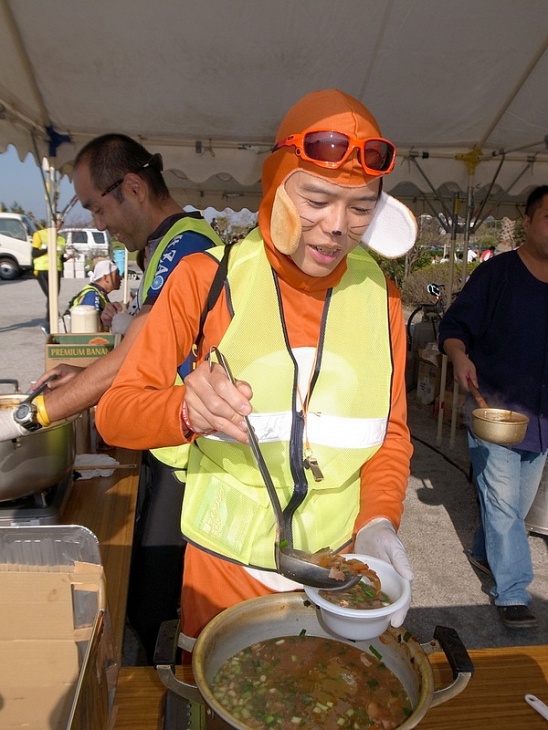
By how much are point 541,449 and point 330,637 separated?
8.30ft

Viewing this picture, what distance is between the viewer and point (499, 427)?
2959 mm

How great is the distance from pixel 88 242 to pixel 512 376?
29005mm

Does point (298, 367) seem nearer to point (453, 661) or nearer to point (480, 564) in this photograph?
point (453, 661)

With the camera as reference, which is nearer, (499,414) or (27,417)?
(27,417)

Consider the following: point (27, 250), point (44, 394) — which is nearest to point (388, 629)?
point (44, 394)

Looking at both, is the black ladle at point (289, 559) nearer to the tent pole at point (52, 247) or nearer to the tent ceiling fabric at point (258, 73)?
the tent ceiling fabric at point (258, 73)

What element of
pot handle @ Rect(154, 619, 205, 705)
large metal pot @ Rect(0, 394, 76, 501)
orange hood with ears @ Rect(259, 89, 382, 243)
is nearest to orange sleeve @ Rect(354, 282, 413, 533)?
orange hood with ears @ Rect(259, 89, 382, 243)

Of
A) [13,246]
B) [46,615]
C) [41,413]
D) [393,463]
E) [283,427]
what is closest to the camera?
[46,615]

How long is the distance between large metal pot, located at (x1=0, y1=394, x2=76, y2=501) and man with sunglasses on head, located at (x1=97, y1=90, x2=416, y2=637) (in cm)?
59

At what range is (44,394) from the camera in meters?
1.96

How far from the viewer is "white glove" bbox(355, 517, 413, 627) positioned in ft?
4.09

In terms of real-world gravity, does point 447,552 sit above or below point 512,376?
below

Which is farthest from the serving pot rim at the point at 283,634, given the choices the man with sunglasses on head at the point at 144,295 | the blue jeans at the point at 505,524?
the blue jeans at the point at 505,524

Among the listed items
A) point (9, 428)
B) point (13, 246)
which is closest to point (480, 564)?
point (9, 428)
